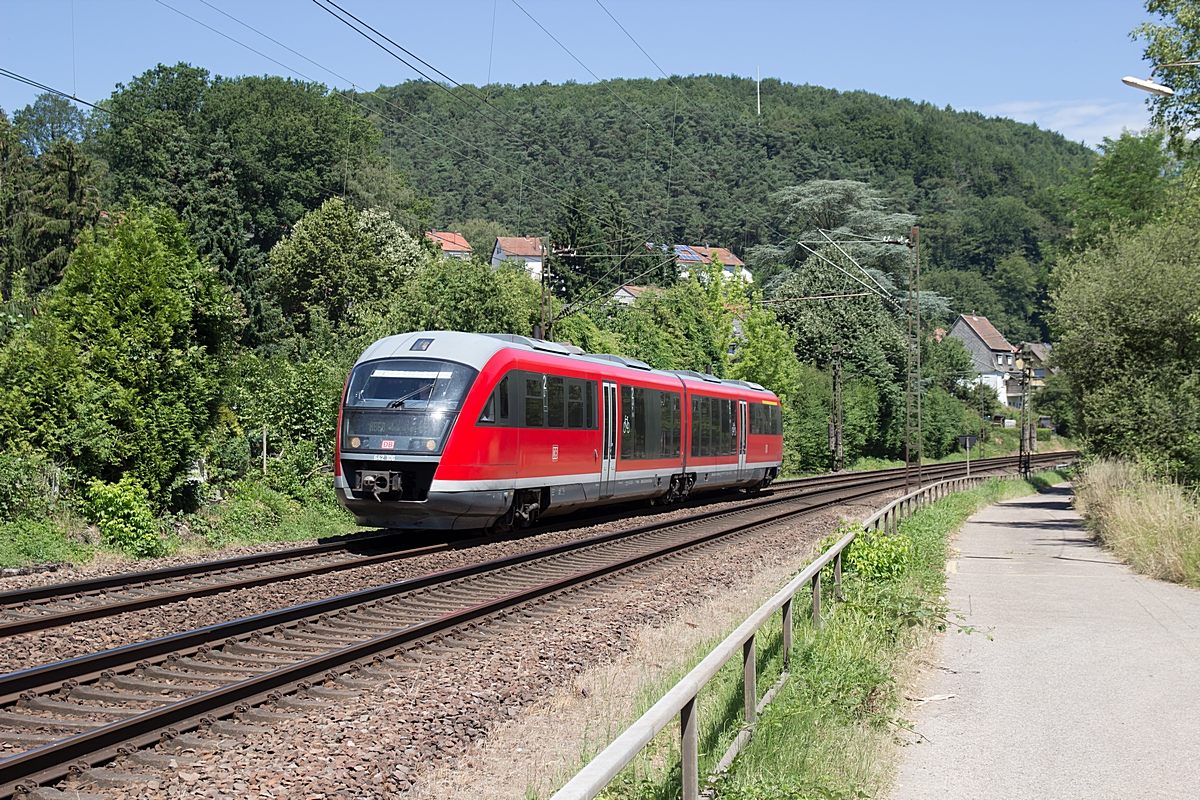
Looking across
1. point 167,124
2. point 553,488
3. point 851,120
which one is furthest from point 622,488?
point 851,120

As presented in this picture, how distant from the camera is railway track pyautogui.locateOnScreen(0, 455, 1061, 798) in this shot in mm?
6133

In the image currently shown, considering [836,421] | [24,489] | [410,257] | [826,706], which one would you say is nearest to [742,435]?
[24,489]

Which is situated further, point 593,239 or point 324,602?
point 593,239

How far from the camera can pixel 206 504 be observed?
63.8ft

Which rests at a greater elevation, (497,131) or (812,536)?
(497,131)

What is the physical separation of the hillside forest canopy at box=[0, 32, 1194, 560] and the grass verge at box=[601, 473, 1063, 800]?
10402 mm

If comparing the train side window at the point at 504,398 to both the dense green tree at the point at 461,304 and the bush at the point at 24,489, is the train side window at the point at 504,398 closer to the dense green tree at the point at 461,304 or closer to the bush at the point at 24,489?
the bush at the point at 24,489

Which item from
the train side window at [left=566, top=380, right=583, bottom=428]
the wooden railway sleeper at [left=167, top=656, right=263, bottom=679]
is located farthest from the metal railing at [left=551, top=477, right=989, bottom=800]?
the train side window at [left=566, top=380, right=583, bottom=428]

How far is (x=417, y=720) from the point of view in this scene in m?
7.21

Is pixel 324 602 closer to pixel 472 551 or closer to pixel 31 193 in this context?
pixel 472 551

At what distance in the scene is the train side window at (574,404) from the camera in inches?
771

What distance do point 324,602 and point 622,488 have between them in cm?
1233

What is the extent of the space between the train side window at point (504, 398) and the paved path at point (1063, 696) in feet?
23.0

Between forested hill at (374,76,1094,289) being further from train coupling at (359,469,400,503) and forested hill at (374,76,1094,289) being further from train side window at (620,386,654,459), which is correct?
train coupling at (359,469,400,503)
